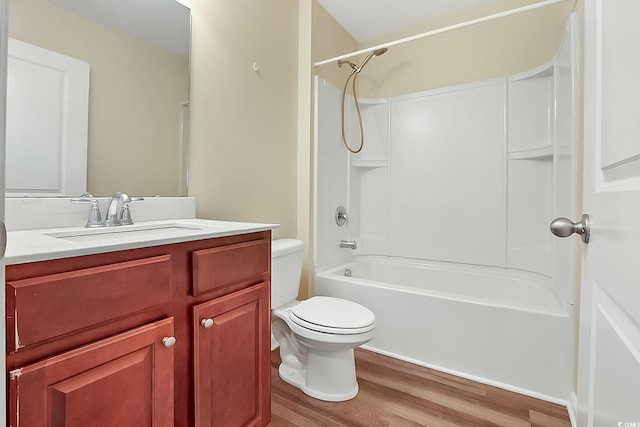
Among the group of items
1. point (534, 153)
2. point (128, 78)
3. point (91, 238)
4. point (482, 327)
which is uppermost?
point (128, 78)

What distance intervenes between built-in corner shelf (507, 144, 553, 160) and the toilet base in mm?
1795

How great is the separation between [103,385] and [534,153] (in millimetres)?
2574

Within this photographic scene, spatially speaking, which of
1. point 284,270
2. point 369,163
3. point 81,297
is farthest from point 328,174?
point 81,297

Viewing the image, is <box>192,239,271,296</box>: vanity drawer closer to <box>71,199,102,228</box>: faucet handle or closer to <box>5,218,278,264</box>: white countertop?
<box>5,218,278,264</box>: white countertop

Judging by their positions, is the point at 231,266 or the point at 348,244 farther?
the point at 348,244

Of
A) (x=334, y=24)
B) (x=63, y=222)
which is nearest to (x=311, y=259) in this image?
(x=63, y=222)

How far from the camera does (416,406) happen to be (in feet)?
4.98

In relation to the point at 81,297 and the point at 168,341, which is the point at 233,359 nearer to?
the point at 168,341

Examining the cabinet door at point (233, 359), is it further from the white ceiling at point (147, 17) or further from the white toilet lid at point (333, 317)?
the white ceiling at point (147, 17)

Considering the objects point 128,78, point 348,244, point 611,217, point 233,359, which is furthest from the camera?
point 348,244

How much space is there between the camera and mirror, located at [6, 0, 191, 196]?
3.77 feet

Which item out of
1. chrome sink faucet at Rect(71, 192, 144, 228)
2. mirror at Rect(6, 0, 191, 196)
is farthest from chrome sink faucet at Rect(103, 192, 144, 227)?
mirror at Rect(6, 0, 191, 196)

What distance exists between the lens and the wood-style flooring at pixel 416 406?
1.41m

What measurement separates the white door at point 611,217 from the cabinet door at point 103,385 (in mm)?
946
